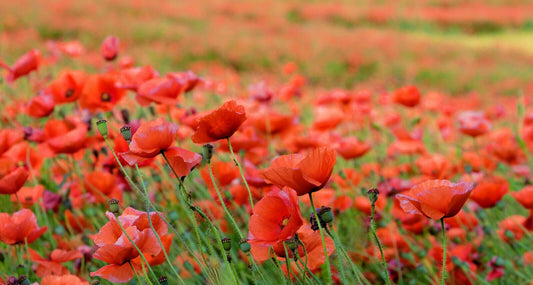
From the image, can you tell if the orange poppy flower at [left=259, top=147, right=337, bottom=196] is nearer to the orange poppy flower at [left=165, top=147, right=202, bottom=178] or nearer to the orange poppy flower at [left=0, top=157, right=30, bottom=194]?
the orange poppy flower at [left=165, top=147, right=202, bottom=178]

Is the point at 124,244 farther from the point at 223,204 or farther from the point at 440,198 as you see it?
the point at 440,198

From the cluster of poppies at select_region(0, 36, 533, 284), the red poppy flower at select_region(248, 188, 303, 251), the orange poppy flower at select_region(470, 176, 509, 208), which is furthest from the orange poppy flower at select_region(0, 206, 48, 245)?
the orange poppy flower at select_region(470, 176, 509, 208)

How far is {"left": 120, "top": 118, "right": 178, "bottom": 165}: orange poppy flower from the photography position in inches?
24.4

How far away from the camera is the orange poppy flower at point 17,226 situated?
758 millimetres

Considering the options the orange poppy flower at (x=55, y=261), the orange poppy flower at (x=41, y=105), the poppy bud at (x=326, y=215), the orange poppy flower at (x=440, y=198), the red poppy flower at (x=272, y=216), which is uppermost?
the orange poppy flower at (x=440, y=198)

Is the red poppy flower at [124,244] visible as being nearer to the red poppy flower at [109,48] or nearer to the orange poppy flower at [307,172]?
the orange poppy flower at [307,172]

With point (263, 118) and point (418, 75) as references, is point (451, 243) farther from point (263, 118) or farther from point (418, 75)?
point (418, 75)

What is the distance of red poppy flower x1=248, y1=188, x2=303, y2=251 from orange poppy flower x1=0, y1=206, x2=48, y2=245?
39 cm

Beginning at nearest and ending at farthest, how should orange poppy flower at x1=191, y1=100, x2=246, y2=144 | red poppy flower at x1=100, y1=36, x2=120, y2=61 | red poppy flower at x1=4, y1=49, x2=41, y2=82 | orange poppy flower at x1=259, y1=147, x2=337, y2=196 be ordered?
orange poppy flower at x1=259, y1=147, x2=337, y2=196
orange poppy flower at x1=191, y1=100, x2=246, y2=144
red poppy flower at x1=4, y1=49, x2=41, y2=82
red poppy flower at x1=100, y1=36, x2=120, y2=61

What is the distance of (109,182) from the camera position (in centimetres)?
103

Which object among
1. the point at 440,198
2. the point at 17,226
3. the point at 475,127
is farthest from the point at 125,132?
the point at 475,127

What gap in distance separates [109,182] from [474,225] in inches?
34.3

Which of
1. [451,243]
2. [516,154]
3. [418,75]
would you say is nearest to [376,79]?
[418,75]

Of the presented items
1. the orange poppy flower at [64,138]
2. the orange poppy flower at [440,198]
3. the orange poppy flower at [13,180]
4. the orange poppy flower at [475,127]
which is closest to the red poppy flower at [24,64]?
the orange poppy flower at [64,138]
